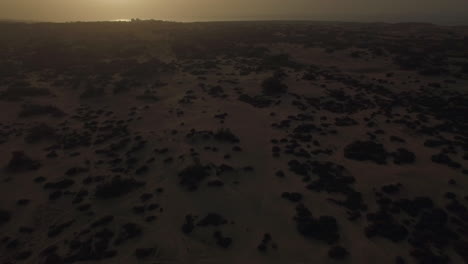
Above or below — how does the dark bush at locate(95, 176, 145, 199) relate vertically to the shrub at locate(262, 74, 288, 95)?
below

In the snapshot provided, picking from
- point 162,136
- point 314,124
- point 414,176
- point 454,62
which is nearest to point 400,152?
point 414,176

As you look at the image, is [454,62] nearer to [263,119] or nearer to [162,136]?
[263,119]

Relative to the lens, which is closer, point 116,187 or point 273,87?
point 116,187

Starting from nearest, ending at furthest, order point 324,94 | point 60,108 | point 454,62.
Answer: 1. point 60,108
2. point 324,94
3. point 454,62

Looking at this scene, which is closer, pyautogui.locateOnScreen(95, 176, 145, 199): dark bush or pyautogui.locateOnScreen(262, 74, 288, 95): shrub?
pyautogui.locateOnScreen(95, 176, 145, 199): dark bush

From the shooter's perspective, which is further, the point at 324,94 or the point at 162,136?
the point at 324,94

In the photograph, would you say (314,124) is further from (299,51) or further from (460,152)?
(299,51)

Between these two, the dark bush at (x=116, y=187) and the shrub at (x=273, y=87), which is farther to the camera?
the shrub at (x=273, y=87)

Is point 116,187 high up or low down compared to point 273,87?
down

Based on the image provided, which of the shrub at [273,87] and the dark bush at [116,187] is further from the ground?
the shrub at [273,87]

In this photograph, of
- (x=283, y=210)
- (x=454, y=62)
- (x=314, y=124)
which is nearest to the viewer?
(x=283, y=210)

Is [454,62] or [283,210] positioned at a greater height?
[454,62]
